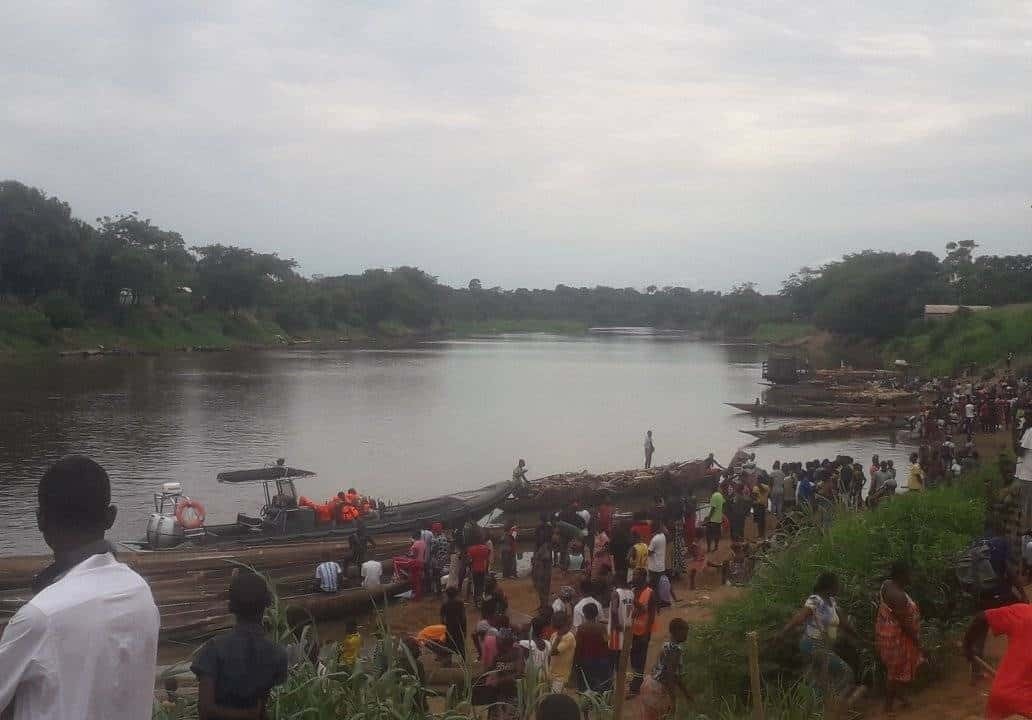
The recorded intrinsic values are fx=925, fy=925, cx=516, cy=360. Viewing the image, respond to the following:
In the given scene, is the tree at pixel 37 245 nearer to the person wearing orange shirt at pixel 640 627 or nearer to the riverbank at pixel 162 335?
the riverbank at pixel 162 335

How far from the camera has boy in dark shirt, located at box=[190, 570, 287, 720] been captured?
3.54 metres

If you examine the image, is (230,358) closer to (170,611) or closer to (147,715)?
(170,611)

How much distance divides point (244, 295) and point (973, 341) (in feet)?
207

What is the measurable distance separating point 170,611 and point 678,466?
51.5ft

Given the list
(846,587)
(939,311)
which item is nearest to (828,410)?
(939,311)

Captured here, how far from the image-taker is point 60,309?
6431 centimetres

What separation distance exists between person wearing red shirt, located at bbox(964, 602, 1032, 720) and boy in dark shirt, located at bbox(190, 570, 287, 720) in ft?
12.7

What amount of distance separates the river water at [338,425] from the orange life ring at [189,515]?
198 inches

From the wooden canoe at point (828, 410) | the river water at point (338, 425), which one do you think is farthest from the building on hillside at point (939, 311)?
the wooden canoe at point (828, 410)

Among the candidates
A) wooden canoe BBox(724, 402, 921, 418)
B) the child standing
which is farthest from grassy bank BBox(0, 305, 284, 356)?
the child standing

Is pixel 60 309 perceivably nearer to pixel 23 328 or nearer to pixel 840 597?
pixel 23 328

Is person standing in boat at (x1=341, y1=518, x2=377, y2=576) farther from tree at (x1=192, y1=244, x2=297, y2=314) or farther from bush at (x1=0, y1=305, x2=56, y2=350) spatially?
tree at (x1=192, y1=244, x2=297, y2=314)

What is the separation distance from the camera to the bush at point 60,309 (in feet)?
211

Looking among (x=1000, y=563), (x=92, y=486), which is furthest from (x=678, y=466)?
(x=92, y=486)
